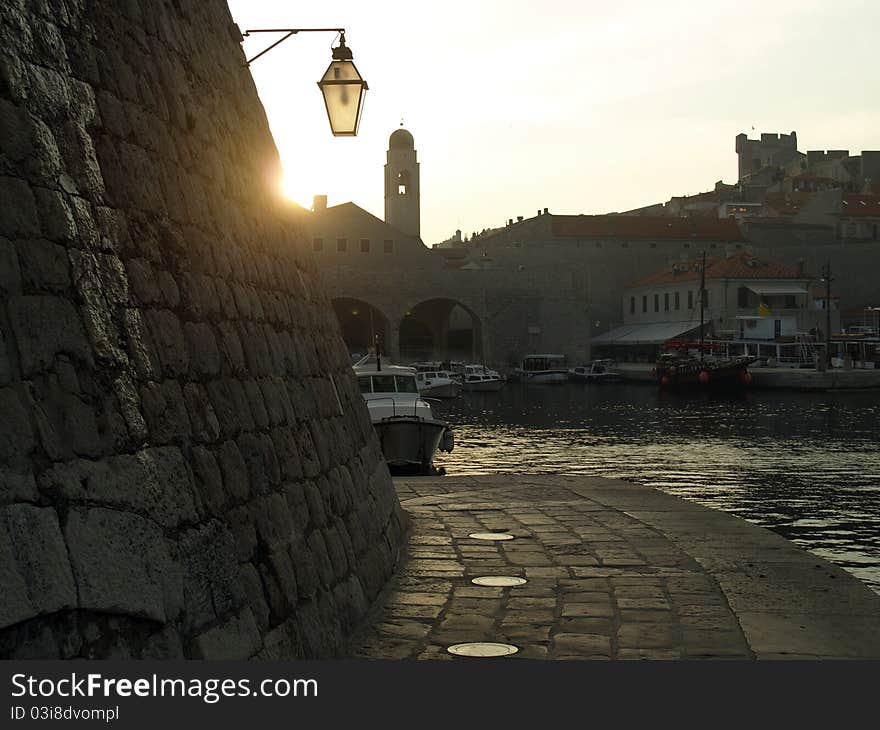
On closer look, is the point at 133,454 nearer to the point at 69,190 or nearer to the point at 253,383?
the point at 69,190

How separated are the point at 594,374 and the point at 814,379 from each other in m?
14.0

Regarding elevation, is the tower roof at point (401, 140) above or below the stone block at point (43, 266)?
above

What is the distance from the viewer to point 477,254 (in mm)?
84188

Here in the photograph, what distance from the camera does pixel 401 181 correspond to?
273 ft

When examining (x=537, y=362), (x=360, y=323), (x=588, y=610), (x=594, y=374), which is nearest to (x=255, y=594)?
(x=588, y=610)

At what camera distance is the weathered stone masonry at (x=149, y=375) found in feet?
10.2

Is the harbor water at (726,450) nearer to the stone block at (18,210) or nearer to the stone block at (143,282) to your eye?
the stone block at (143,282)

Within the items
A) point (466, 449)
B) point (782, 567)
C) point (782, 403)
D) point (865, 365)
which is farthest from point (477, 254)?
point (782, 567)

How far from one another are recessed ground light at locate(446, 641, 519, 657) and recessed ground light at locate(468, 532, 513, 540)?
333 centimetres

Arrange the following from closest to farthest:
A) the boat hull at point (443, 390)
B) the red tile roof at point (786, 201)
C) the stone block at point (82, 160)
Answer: the stone block at point (82, 160), the boat hull at point (443, 390), the red tile roof at point (786, 201)

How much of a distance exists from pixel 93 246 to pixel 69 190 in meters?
0.20

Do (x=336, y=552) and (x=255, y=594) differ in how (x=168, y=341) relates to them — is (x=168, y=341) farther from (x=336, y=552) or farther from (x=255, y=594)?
(x=336, y=552)

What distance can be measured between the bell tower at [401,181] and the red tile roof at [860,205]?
3173 centimetres

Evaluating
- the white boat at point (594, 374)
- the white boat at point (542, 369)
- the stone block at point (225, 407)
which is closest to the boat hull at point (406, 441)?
the stone block at point (225, 407)
